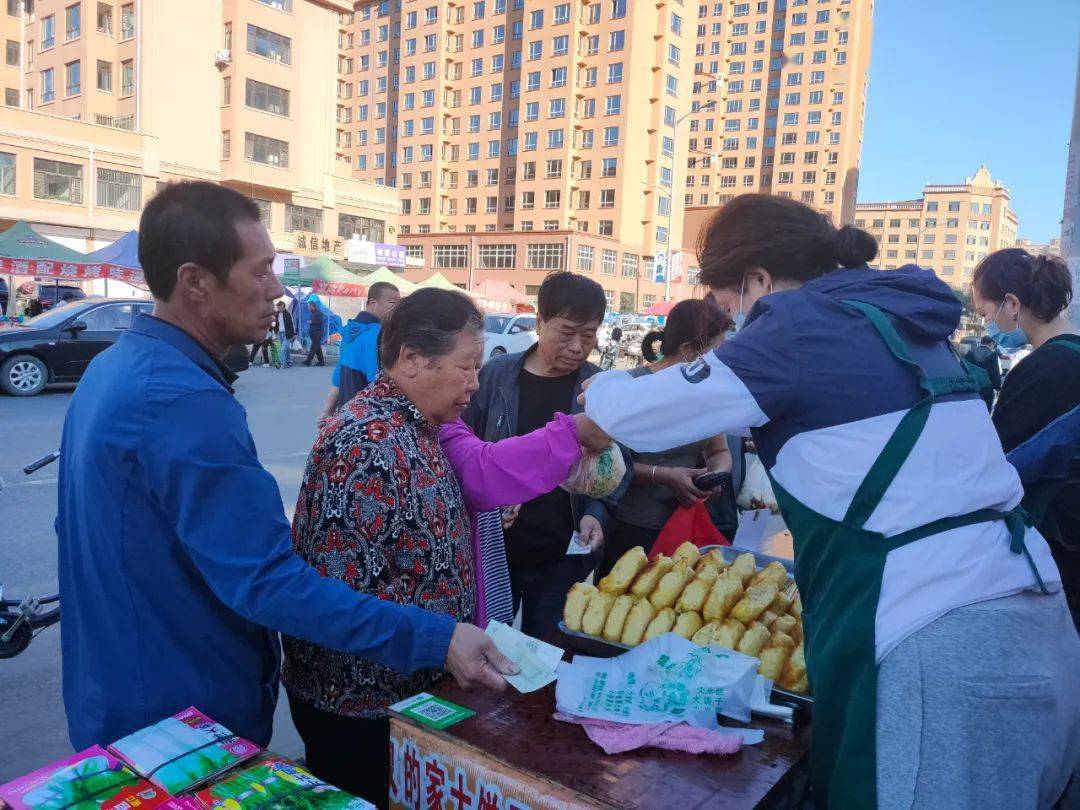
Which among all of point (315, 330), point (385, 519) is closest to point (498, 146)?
point (315, 330)

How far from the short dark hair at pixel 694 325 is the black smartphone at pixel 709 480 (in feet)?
1.97

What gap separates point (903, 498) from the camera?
1.39 meters

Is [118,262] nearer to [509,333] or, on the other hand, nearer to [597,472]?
[509,333]

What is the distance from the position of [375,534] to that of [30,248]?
18.7m

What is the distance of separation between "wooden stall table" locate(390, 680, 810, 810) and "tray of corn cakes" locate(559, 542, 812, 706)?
315 mm

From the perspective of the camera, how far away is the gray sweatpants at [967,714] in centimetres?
135

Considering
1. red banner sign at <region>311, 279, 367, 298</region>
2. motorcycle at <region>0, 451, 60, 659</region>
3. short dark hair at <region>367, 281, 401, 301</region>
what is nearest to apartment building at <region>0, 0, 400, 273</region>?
red banner sign at <region>311, 279, 367, 298</region>

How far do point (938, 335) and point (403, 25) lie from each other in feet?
264

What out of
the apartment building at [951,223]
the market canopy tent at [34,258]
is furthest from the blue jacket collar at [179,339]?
the apartment building at [951,223]

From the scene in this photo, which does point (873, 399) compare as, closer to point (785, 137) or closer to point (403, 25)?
point (403, 25)

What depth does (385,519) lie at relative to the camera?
178 cm

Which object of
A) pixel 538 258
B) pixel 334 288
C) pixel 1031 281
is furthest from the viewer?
pixel 538 258

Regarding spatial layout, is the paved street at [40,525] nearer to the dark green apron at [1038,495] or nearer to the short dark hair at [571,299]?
the short dark hair at [571,299]

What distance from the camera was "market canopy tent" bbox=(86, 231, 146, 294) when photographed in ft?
54.0
